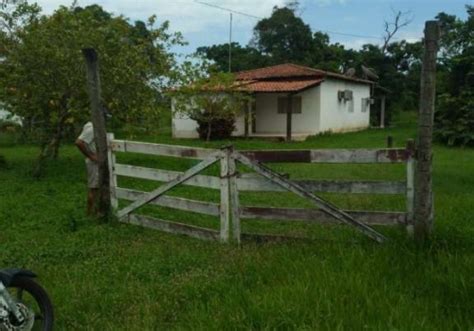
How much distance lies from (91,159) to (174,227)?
6.54 ft

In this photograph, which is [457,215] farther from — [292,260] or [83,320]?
[83,320]

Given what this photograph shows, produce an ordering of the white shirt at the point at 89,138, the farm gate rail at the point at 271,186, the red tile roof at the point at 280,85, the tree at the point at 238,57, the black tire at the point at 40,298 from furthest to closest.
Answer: the tree at the point at 238,57, the red tile roof at the point at 280,85, the white shirt at the point at 89,138, the farm gate rail at the point at 271,186, the black tire at the point at 40,298

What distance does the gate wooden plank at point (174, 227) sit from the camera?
7039 millimetres

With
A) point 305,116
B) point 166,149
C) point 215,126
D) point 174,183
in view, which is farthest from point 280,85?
point 174,183

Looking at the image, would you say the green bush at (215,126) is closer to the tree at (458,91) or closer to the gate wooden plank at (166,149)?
the tree at (458,91)

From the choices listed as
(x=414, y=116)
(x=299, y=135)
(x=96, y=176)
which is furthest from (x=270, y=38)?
(x=96, y=176)

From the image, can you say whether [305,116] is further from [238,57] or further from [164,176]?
[164,176]

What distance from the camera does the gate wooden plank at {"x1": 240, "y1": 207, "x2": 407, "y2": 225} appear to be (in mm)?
6035

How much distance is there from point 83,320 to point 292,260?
2.00m

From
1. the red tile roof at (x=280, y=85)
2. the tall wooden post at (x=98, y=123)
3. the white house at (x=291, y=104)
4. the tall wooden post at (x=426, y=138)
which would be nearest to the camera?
the tall wooden post at (x=426, y=138)

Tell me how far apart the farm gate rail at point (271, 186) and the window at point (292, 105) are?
22.9m

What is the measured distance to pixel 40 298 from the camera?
4.30 meters

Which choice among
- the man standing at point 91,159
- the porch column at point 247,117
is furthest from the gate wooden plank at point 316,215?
the porch column at point 247,117

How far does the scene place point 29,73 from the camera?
44.0 ft
